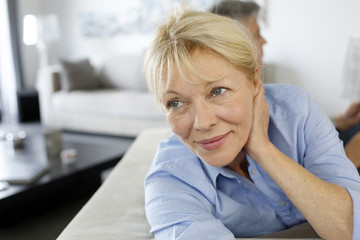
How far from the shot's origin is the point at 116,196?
1.19 m

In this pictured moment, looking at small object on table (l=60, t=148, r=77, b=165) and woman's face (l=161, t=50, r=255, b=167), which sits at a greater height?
woman's face (l=161, t=50, r=255, b=167)

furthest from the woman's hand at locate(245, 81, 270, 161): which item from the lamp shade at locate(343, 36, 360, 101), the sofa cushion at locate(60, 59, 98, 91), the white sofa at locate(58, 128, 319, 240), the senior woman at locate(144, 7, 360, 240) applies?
the sofa cushion at locate(60, 59, 98, 91)

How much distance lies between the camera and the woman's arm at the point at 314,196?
86cm

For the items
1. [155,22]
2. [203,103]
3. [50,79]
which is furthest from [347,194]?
[50,79]

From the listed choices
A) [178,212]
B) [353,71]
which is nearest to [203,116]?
[178,212]

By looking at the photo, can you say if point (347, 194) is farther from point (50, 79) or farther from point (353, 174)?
point (50, 79)

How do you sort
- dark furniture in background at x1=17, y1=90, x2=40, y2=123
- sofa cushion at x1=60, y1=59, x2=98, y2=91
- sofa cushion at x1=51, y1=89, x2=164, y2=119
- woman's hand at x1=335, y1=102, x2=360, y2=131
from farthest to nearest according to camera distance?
dark furniture in background at x1=17, y1=90, x2=40, y2=123
sofa cushion at x1=60, y1=59, x2=98, y2=91
sofa cushion at x1=51, y1=89, x2=164, y2=119
woman's hand at x1=335, y1=102, x2=360, y2=131

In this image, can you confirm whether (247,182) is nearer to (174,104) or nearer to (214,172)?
(214,172)

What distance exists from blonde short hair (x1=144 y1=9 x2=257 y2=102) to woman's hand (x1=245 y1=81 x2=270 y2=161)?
10 cm

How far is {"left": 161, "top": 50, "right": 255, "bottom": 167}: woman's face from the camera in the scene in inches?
35.2

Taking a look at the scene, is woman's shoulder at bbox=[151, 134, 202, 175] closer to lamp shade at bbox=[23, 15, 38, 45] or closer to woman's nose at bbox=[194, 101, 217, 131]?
woman's nose at bbox=[194, 101, 217, 131]

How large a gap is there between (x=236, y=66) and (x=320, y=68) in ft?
11.6

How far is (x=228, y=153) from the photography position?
0.97 metres

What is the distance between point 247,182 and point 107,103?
11.1 ft
